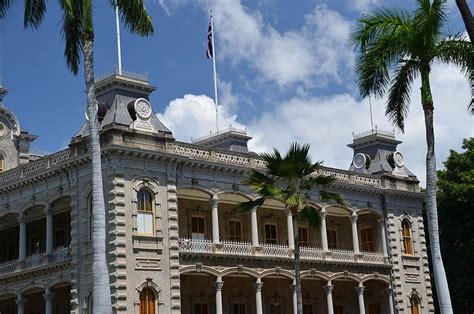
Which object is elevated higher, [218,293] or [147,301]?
[218,293]

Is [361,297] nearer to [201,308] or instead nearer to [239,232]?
[239,232]

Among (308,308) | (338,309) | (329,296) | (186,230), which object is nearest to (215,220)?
(186,230)

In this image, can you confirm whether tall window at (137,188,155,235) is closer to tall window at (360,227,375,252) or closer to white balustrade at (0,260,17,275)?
white balustrade at (0,260,17,275)

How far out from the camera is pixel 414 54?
25.8 metres

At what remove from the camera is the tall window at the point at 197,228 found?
40.5 m

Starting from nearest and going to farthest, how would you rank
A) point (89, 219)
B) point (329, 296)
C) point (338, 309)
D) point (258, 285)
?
point (89, 219) < point (258, 285) < point (329, 296) < point (338, 309)

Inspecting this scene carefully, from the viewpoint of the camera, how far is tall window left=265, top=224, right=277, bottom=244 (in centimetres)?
4412

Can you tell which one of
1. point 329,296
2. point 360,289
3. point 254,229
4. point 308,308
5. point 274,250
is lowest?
point 308,308

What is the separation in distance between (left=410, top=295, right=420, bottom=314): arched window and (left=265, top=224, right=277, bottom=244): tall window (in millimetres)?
9373

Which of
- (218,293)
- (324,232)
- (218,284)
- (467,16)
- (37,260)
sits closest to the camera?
(467,16)

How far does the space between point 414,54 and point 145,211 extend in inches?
576

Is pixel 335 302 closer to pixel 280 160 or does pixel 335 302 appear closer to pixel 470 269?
pixel 470 269

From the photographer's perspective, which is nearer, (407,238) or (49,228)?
(49,228)

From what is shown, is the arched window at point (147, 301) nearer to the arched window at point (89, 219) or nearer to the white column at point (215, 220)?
the arched window at point (89, 219)
